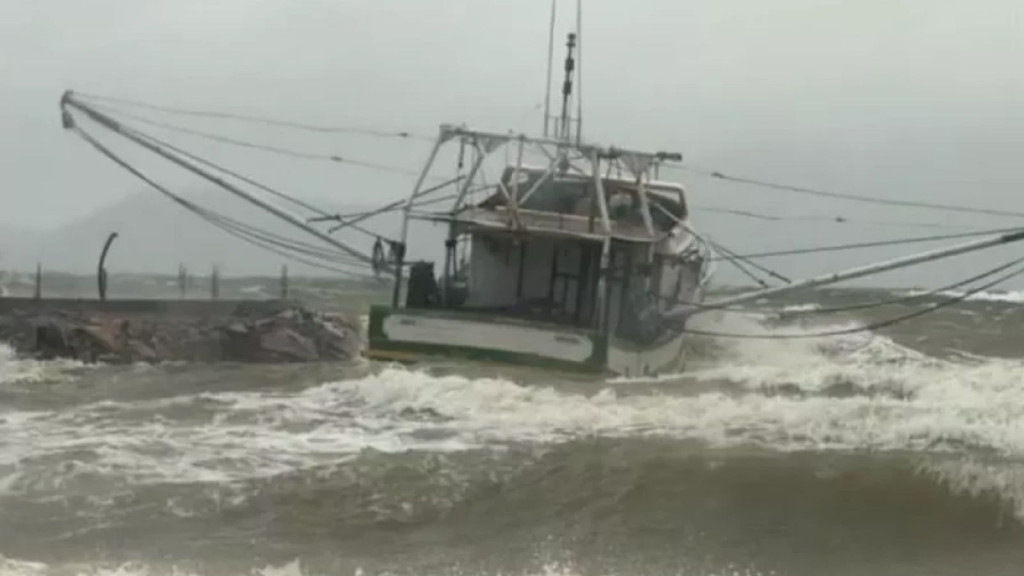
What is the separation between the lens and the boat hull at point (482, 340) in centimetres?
2230

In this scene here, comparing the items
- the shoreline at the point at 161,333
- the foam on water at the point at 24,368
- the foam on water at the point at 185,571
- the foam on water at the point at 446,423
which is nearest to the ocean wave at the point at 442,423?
the foam on water at the point at 446,423

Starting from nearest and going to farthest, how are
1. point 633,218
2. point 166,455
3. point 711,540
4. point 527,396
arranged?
point 711,540, point 166,455, point 527,396, point 633,218

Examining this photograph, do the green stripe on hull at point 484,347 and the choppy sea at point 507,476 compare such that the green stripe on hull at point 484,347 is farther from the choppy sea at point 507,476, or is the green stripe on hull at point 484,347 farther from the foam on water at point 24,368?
the foam on water at point 24,368

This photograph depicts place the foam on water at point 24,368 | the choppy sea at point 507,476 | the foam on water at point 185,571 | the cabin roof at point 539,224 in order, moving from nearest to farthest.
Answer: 1. the foam on water at point 185,571
2. the choppy sea at point 507,476
3. the cabin roof at point 539,224
4. the foam on water at point 24,368

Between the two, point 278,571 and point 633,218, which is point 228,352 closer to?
point 633,218

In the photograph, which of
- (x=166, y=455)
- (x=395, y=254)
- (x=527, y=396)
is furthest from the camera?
(x=395, y=254)

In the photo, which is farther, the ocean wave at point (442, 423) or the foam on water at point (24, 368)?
the foam on water at point (24, 368)

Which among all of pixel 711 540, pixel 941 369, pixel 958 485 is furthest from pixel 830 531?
pixel 941 369

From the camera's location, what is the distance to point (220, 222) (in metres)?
22.7

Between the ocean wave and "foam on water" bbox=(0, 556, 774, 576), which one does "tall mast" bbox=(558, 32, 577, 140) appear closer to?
the ocean wave

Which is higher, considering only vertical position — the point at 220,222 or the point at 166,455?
the point at 220,222

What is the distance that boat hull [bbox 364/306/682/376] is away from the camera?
2230 cm

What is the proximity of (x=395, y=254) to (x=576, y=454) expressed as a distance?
740cm

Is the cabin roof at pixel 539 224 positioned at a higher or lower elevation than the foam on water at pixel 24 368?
higher
